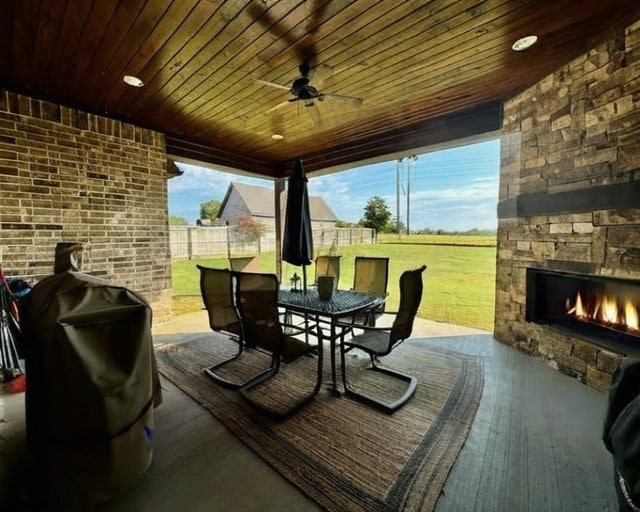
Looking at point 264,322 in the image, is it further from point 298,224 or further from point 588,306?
point 588,306

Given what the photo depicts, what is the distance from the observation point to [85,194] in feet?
12.0

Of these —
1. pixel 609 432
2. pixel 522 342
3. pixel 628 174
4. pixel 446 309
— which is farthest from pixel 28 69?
pixel 446 309

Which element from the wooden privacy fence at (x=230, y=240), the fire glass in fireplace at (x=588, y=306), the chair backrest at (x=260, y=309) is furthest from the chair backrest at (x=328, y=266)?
the wooden privacy fence at (x=230, y=240)

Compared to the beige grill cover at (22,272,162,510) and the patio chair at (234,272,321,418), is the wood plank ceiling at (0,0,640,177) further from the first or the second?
the beige grill cover at (22,272,162,510)

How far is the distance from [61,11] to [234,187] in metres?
12.7

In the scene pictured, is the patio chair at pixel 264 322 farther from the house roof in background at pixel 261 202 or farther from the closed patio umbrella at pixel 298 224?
the house roof in background at pixel 261 202

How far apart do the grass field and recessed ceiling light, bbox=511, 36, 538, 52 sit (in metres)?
3.35

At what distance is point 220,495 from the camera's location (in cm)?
153

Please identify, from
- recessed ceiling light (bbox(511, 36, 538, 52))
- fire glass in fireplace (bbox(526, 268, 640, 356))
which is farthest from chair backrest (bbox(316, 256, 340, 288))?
recessed ceiling light (bbox(511, 36, 538, 52))

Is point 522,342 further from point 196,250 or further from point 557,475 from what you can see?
point 196,250

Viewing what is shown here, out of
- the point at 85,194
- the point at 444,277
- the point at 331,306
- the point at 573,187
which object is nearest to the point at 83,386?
the point at 331,306

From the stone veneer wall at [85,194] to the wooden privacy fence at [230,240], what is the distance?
3.66 meters

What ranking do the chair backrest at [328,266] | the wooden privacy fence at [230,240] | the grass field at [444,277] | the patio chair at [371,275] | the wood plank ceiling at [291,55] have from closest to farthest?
the wood plank ceiling at [291,55], the patio chair at [371,275], the chair backrest at [328,266], the grass field at [444,277], the wooden privacy fence at [230,240]

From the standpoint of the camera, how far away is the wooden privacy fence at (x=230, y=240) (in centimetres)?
796
